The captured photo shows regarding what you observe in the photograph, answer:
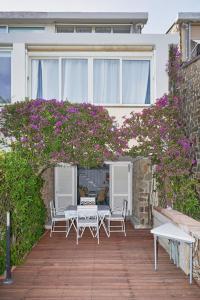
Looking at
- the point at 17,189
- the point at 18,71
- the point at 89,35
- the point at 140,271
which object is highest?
the point at 89,35

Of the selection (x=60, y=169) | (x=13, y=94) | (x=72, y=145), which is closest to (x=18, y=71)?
(x=13, y=94)

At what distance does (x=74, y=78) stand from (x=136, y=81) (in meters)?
2.00

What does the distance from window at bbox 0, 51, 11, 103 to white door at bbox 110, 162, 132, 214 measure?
21.9ft

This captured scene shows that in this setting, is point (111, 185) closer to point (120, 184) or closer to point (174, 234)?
point (120, 184)

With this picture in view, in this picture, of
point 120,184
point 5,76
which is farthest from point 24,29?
point 120,184

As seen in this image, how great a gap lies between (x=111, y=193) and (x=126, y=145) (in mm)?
6954

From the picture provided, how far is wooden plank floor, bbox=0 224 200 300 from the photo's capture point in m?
6.96

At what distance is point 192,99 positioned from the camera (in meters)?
12.5

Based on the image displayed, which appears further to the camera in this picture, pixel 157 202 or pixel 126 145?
pixel 157 202

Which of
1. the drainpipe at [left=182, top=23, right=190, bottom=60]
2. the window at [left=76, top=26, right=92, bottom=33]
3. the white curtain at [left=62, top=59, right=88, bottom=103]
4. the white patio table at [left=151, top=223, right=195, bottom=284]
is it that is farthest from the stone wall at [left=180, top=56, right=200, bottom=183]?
the window at [left=76, top=26, right=92, bottom=33]

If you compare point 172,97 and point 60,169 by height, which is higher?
point 172,97

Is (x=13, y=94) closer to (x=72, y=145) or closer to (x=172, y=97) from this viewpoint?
(x=72, y=145)

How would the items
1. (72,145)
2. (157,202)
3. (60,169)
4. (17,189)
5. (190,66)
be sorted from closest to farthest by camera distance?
1. (17,189)
2. (72,145)
3. (190,66)
4. (157,202)
5. (60,169)

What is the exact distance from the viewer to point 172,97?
512 inches
